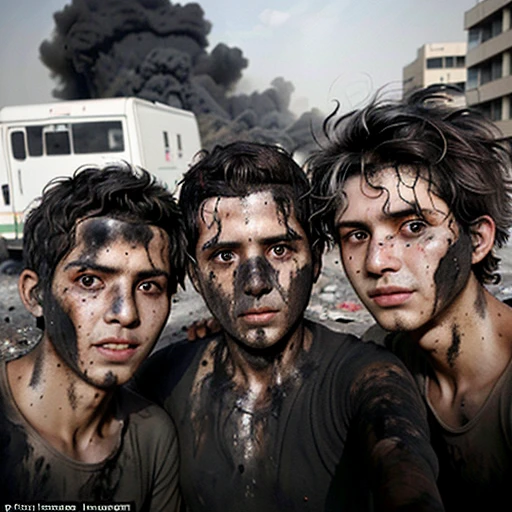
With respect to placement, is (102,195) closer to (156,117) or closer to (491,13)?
(156,117)

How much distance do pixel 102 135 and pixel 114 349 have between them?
1159 centimetres

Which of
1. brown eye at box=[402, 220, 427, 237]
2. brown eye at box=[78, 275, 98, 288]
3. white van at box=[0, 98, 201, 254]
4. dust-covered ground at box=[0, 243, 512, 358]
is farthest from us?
white van at box=[0, 98, 201, 254]

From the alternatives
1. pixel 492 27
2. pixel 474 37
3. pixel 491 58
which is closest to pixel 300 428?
pixel 491 58

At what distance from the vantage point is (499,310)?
2.77m

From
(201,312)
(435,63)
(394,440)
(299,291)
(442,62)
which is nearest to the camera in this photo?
(394,440)

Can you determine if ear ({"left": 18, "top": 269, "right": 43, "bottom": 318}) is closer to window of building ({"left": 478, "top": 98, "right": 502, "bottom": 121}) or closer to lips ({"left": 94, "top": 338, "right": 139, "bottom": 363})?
lips ({"left": 94, "top": 338, "right": 139, "bottom": 363})

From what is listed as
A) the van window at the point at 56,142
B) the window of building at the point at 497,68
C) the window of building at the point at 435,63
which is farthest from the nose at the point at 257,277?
the window of building at the point at 435,63

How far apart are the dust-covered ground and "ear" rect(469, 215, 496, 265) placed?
5057mm

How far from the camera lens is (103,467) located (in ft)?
7.95

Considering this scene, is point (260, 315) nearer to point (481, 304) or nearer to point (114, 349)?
point (114, 349)

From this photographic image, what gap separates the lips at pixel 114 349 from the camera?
2.42m

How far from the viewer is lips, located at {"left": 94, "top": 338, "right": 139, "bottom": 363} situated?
242cm

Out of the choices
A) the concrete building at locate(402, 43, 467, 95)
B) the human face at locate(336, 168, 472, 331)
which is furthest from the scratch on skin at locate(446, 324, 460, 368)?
the concrete building at locate(402, 43, 467, 95)

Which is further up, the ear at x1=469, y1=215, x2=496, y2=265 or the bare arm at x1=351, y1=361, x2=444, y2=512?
the ear at x1=469, y1=215, x2=496, y2=265
